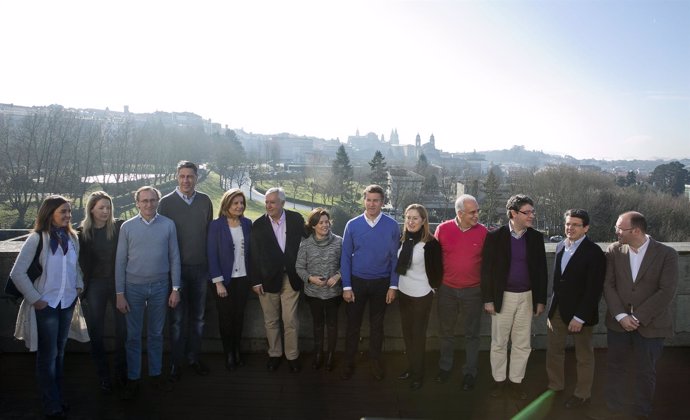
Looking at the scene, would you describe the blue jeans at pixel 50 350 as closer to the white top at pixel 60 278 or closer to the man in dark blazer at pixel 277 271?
the white top at pixel 60 278

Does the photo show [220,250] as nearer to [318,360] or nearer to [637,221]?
[318,360]

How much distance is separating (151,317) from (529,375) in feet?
11.0

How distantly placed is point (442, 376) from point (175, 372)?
7.54ft

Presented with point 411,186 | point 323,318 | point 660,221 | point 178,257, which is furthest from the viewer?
point 411,186

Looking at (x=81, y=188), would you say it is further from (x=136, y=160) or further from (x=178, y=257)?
(x=178, y=257)

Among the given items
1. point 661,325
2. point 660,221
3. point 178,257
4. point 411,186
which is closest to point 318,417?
point 178,257

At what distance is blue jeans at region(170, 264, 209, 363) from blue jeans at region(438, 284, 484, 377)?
6.83 ft

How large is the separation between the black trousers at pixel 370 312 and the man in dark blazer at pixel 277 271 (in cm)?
50

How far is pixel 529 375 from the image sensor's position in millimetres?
4289

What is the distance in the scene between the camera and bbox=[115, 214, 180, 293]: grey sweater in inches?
145

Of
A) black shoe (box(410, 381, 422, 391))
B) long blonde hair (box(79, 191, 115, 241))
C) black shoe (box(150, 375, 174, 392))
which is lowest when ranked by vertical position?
black shoe (box(150, 375, 174, 392))

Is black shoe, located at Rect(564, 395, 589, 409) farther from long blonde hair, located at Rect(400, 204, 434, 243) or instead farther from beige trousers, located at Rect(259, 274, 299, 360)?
beige trousers, located at Rect(259, 274, 299, 360)

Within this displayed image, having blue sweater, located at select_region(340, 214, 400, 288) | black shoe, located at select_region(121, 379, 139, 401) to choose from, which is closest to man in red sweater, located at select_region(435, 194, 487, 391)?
blue sweater, located at select_region(340, 214, 400, 288)

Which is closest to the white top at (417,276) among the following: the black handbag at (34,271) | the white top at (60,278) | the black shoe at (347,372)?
the black shoe at (347,372)
